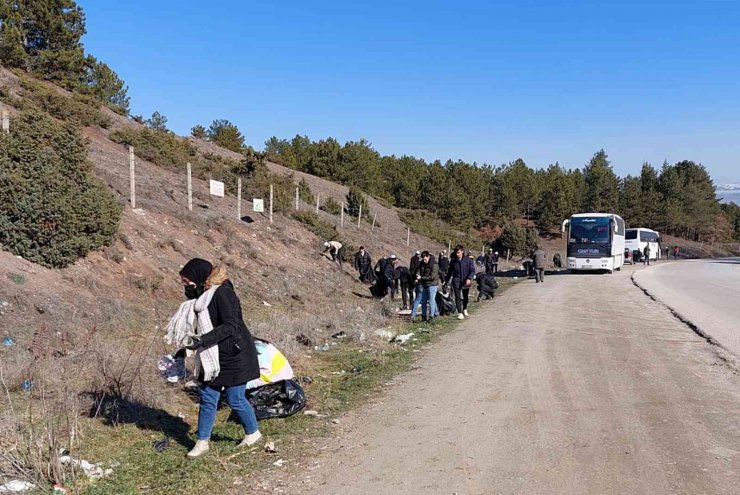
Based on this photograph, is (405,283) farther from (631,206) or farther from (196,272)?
(631,206)

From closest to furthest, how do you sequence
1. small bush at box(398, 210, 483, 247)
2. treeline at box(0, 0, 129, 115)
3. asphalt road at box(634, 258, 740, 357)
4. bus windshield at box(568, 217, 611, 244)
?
asphalt road at box(634, 258, 740, 357)
bus windshield at box(568, 217, 611, 244)
treeline at box(0, 0, 129, 115)
small bush at box(398, 210, 483, 247)

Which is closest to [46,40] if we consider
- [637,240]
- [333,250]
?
[333,250]

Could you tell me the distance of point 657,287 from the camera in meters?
20.9

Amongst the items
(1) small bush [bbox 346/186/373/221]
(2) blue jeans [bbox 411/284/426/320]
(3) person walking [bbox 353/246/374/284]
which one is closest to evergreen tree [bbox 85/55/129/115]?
(1) small bush [bbox 346/186/373/221]

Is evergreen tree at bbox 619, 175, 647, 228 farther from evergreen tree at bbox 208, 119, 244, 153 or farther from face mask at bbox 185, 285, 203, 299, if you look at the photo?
face mask at bbox 185, 285, 203, 299

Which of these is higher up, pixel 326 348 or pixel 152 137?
pixel 152 137

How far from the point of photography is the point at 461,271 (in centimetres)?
1411

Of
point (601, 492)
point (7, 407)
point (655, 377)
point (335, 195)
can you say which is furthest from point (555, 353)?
point (335, 195)

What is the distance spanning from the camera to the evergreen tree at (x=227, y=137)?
178ft

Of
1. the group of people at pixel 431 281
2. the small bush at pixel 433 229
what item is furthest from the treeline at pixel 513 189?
the group of people at pixel 431 281

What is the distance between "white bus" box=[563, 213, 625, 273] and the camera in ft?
103

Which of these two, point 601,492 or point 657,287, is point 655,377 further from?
point 657,287

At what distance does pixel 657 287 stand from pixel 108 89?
40558 millimetres

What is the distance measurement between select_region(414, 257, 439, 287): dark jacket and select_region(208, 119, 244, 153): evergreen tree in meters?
42.7
